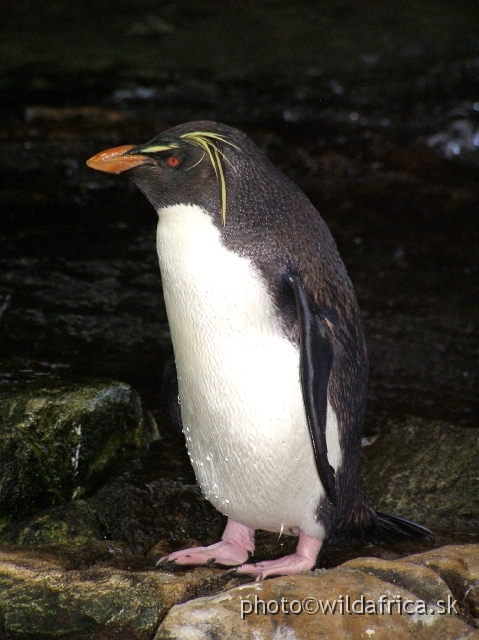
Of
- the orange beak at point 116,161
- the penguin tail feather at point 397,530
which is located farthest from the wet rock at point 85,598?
the orange beak at point 116,161

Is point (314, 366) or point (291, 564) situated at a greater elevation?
point (314, 366)

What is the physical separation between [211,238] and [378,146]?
24.2 feet

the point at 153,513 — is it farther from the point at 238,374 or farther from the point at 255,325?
the point at 255,325

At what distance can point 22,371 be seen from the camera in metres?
4.89

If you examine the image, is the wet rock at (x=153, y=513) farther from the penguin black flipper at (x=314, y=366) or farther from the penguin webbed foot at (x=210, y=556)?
the penguin black flipper at (x=314, y=366)

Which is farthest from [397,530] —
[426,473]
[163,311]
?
[163,311]

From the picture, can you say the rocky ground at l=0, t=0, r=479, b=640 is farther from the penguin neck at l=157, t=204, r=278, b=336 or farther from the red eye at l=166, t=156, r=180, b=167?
the red eye at l=166, t=156, r=180, b=167

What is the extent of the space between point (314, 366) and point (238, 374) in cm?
32

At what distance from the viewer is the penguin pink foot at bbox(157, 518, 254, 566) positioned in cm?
368

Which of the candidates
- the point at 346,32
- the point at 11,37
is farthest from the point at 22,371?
the point at 346,32

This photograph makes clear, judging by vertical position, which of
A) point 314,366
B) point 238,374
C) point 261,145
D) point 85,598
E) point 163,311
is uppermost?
point 261,145

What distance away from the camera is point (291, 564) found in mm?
3664

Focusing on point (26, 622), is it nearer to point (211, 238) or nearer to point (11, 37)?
point (211, 238)

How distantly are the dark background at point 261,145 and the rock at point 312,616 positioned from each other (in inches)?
78.2
